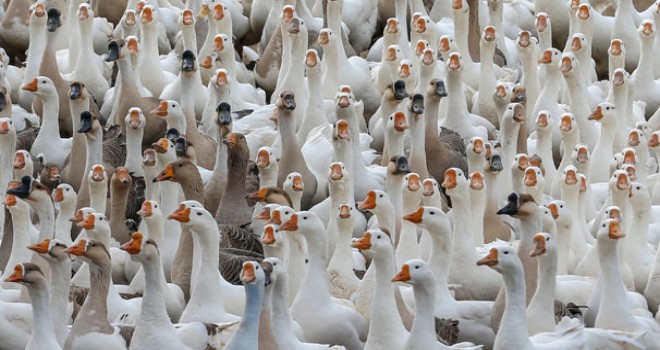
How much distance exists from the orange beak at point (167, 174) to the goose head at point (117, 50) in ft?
6.95

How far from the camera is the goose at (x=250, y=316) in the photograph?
1138 cm

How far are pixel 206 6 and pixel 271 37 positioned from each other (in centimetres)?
63

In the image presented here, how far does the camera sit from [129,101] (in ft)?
52.5

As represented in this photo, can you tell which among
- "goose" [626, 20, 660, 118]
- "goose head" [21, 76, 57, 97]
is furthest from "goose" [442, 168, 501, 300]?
"goose" [626, 20, 660, 118]

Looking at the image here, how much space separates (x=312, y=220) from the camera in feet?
42.4

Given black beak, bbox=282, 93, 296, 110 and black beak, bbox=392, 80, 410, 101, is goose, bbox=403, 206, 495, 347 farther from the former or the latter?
black beak, bbox=392, 80, 410, 101

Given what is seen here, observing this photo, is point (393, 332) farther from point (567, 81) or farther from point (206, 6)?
point (206, 6)

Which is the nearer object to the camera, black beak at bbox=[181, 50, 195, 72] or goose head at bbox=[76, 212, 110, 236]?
goose head at bbox=[76, 212, 110, 236]

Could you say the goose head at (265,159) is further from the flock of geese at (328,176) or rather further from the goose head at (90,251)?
the goose head at (90,251)

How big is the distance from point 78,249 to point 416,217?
7.15 ft

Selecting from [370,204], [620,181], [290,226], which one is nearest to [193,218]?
[290,226]

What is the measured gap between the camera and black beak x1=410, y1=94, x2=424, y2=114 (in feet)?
49.4

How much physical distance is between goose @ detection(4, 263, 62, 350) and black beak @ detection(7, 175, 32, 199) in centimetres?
136

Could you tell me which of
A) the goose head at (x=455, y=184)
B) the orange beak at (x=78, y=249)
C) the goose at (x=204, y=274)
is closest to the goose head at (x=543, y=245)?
the goose head at (x=455, y=184)
